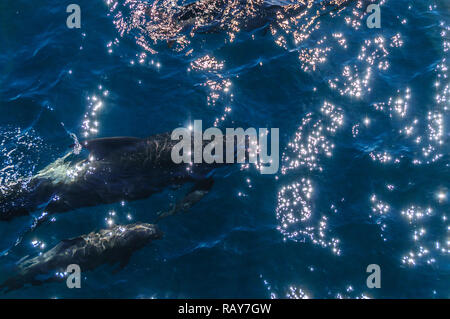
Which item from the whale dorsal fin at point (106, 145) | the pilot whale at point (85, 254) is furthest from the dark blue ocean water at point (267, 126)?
the whale dorsal fin at point (106, 145)

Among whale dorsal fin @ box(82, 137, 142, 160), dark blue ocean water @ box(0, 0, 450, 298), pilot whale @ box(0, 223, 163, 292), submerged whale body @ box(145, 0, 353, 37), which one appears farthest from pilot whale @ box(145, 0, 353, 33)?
pilot whale @ box(0, 223, 163, 292)

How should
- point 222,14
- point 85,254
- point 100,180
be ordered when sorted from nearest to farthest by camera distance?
point 85,254, point 100,180, point 222,14

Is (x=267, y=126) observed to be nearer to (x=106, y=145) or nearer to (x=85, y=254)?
(x=106, y=145)

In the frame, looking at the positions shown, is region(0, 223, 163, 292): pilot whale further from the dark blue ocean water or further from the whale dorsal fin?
the whale dorsal fin

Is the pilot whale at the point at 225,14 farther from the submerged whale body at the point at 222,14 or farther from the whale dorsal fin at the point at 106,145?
the whale dorsal fin at the point at 106,145

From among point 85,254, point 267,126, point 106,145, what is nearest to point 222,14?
point 267,126

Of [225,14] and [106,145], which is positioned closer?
[106,145]
